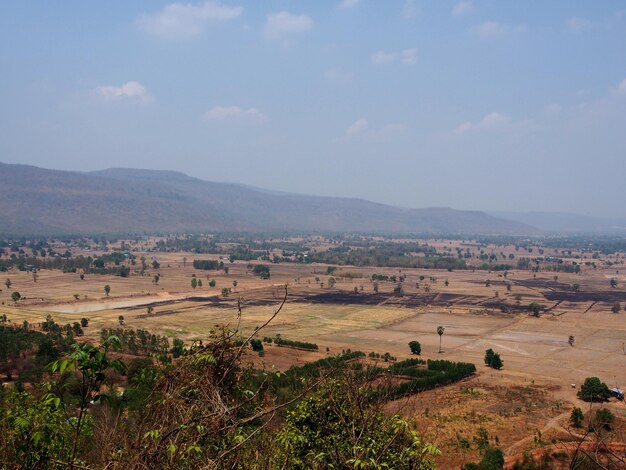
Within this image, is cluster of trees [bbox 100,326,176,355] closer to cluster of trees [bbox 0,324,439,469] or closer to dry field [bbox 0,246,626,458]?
dry field [bbox 0,246,626,458]

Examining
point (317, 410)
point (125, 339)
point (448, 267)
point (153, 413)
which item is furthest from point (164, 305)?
point (448, 267)

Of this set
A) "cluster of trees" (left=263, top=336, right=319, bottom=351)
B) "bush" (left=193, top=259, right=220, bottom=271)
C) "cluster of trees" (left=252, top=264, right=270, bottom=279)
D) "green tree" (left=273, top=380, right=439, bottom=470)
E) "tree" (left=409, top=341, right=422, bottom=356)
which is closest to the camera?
"green tree" (left=273, top=380, right=439, bottom=470)

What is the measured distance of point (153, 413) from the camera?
688 cm

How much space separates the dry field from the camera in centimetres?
3566

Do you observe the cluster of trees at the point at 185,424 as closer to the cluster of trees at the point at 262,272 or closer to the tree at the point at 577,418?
the tree at the point at 577,418

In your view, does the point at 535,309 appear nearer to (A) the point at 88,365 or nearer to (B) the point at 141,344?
(B) the point at 141,344

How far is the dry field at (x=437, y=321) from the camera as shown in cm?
3566

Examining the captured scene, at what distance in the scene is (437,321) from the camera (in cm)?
7188

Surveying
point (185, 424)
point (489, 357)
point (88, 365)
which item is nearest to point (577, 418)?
point (489, 357)

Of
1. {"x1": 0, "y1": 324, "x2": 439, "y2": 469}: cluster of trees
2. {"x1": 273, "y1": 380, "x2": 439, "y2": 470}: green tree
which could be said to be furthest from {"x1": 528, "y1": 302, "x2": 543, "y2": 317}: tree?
{"x1": 0, "y1": 324, "x2": 439, "y2": 469}: cluster of trees

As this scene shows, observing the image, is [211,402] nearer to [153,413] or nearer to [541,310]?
[153,413]

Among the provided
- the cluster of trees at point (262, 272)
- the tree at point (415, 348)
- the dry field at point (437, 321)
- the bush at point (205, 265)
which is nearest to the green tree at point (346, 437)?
the dry field at point (437, 321)

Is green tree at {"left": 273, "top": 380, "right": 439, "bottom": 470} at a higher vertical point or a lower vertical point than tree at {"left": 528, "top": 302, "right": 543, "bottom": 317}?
higher

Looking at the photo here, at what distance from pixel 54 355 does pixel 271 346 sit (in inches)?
815
